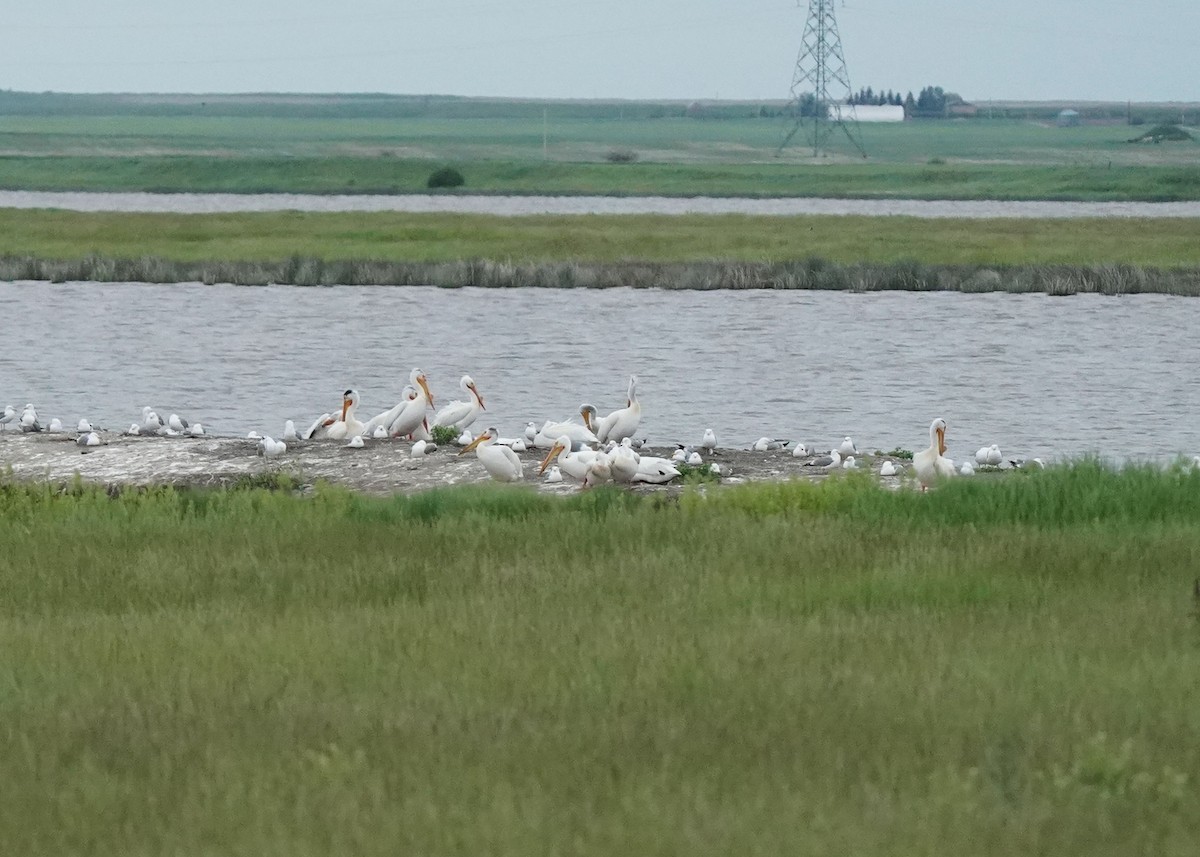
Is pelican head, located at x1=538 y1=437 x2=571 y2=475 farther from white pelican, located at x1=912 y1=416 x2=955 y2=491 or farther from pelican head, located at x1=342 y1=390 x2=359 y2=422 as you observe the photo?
pelican head, located at x1=342 y1=390 x2=359 y2=422

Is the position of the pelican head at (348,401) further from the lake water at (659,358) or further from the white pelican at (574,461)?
the white pelican at (574,461)

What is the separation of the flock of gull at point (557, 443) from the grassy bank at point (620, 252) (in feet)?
94.7

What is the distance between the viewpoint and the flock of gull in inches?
668

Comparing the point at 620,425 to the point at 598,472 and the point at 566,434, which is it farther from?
the point at 598,472

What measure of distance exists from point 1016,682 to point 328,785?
314 cm

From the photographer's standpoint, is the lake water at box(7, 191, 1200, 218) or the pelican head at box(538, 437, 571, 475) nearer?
the pelican head at box(538, 437, 571, 475)

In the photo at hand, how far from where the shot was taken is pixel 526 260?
54.9m

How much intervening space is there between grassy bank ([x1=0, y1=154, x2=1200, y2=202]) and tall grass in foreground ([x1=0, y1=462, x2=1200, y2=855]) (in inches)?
3859

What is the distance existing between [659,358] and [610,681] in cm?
2894

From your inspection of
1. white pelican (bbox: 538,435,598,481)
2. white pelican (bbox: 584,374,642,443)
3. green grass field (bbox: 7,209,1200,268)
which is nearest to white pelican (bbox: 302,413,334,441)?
white pelican (bbox: 584,374,642,443)

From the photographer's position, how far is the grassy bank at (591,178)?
11431cm

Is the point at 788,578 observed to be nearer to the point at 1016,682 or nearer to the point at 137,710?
the point at 1016,682

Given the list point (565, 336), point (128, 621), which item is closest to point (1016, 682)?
point (128, 621)

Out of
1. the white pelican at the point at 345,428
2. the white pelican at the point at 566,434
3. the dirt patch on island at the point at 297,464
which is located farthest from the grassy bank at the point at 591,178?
the dirt patch on island at the point at 297,464
